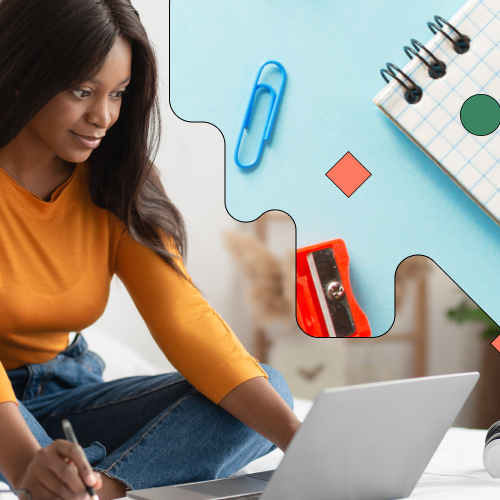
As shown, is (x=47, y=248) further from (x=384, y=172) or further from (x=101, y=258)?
(x=384, y=172)

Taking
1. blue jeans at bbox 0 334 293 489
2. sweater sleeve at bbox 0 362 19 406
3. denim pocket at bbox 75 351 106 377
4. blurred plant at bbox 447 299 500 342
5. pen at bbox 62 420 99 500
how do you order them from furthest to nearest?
blurred plant at bbox 447 299 500 342 < denim pocket at bbox 75 351 106 377 < blue jeans at bbox 0 334 293 489 < sweater sleeve at bbox 0 362 19 406 < pen at bbox 62 420 99 500

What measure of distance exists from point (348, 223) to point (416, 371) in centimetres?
154

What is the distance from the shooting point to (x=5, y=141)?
2.81 ft

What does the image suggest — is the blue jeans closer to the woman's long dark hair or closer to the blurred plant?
the woman's long dark hair

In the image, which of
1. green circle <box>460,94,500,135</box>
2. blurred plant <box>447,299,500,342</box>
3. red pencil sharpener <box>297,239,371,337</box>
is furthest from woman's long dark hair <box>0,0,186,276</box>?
blurred plant <box>447,299,500,342</box>

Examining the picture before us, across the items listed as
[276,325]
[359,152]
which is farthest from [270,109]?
[276,325]

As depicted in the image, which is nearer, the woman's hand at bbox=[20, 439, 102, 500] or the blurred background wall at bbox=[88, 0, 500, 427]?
the woman's hand at bbox=[20, 439, 102, 500]

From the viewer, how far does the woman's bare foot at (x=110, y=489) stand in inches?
31.6

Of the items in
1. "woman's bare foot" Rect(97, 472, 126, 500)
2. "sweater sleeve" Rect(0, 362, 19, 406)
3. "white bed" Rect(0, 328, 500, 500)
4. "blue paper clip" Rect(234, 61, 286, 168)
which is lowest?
"woman's bare foot" Rect(97, 472, 126, 500)

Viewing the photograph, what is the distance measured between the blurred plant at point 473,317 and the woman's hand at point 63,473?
67.6 inches

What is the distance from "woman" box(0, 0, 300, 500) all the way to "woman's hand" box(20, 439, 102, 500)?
107 mm

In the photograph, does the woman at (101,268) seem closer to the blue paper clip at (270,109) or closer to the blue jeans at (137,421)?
the blue jeans at (137,421)

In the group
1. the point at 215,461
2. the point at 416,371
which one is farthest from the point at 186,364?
the point at 416,371

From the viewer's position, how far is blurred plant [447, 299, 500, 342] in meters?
2.07
